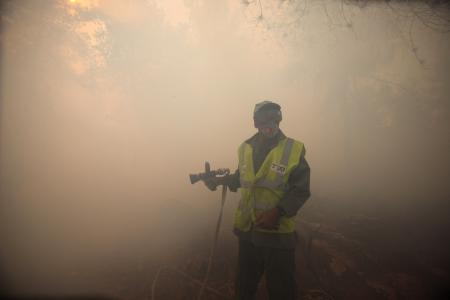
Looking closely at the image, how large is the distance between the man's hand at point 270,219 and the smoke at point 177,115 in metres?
2.86

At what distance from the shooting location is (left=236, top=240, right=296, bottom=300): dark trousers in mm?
2643

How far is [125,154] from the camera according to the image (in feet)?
55.8

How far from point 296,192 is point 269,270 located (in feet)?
2.64

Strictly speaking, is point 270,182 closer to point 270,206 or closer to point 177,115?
point 270,206

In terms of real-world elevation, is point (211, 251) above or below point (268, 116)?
below

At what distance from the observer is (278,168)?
2.63m

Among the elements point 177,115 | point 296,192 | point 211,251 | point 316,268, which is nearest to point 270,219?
point 296,192

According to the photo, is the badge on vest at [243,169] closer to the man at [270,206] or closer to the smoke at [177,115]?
the man at [270,206]

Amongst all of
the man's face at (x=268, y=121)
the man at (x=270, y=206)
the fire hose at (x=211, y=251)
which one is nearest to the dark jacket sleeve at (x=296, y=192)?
the man at (x=270, y=206)

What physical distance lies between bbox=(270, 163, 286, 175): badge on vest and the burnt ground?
1931 millimetres

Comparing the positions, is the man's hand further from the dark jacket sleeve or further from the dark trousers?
the dark trousers

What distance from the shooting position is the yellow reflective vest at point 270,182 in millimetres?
2617

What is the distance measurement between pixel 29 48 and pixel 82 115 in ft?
21.5

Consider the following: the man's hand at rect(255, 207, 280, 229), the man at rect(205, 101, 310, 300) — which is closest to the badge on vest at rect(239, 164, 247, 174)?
the man at rect(205, 101, 310, 300)
